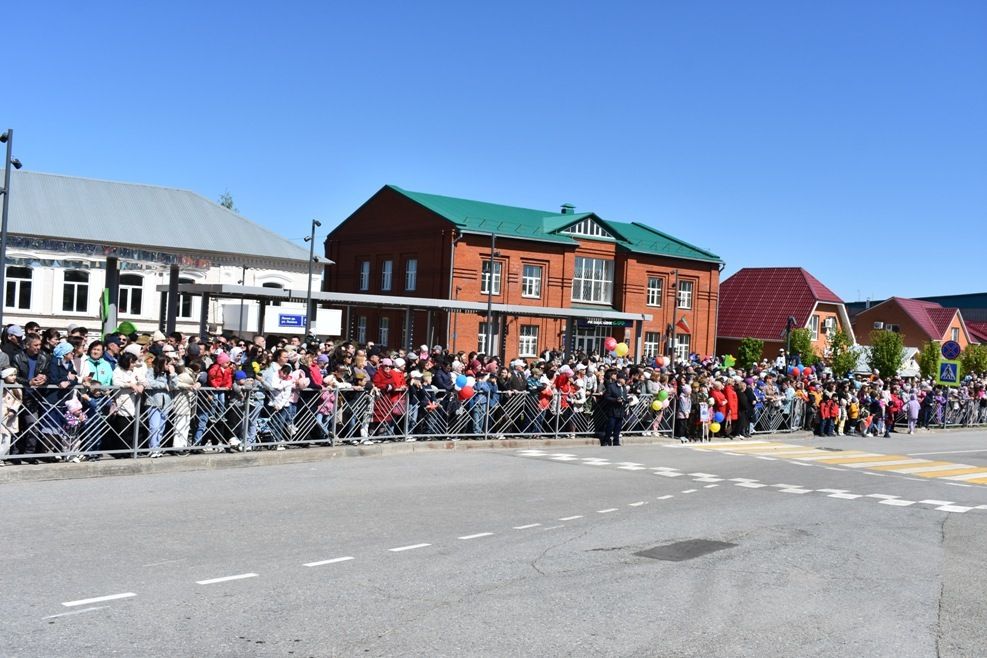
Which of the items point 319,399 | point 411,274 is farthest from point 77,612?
point 411,274

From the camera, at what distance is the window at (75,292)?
4650cm

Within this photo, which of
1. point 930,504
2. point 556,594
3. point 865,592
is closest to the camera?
point 556,594

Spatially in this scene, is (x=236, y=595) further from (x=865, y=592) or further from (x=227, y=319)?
(x=227, y=319)

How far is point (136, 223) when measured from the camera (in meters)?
48.9

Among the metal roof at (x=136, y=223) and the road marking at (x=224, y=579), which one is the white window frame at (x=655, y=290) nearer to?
the metal roof at (x=136, y=223)

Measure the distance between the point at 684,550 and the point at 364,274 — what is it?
5175 cm

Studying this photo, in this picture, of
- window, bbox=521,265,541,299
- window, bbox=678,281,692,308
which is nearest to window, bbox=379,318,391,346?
window, bbox=521,265,541,299

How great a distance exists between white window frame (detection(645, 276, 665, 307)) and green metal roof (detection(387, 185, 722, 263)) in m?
1.67

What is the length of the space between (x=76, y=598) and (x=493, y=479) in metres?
8.48

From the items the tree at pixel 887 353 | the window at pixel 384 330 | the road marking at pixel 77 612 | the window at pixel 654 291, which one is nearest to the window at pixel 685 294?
the window at pixel 654 291

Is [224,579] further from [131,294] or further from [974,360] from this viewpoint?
[974,360]

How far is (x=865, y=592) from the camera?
8.48 meters

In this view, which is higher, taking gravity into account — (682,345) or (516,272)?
(516,272)

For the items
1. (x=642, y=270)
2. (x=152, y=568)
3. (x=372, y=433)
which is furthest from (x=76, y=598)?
(x=642, y=270)
